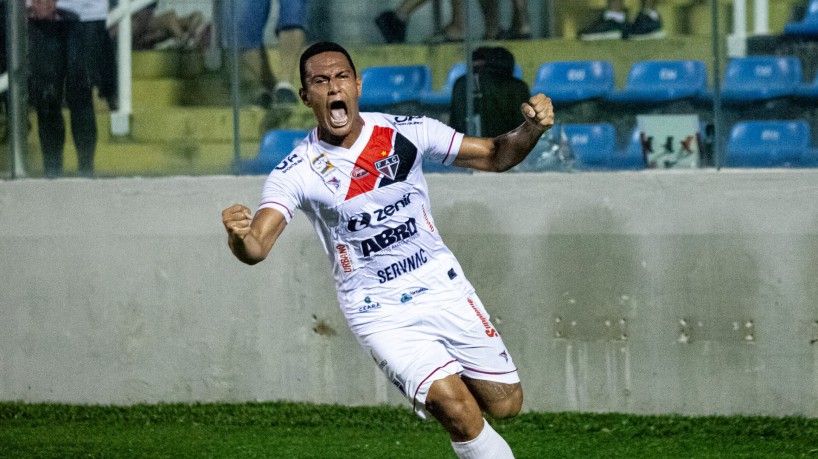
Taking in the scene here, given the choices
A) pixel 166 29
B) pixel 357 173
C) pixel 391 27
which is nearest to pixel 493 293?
pixel 391 27

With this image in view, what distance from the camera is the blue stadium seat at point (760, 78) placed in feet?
24.8

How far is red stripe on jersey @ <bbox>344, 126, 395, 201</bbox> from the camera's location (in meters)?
5.52

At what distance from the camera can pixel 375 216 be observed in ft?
18.2

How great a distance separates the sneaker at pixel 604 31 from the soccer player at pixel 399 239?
2.20 m

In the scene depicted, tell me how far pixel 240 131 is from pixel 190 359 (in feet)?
5.08

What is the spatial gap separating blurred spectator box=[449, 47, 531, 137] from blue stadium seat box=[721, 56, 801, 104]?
1.28 metres

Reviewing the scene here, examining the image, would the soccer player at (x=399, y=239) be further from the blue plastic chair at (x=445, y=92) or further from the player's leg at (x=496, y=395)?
the blue plastic chair at (x=445, y=92)

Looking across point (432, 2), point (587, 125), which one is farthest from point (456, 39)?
point (587, 125)

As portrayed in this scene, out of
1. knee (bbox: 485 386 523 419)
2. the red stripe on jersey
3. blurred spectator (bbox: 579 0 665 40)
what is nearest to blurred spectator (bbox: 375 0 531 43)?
blurred spectator (bbox: 579 0 665 40)

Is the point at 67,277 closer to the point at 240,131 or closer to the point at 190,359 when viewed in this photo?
the point at 190,359

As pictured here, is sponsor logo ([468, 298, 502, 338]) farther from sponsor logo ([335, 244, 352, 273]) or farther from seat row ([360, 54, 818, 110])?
seat row ([360, 54, 818, 110])

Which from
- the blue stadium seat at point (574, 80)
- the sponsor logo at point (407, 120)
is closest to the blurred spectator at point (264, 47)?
the blue stadium seat at point (574, 80)

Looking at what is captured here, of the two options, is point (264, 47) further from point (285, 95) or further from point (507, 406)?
point (507, 406)

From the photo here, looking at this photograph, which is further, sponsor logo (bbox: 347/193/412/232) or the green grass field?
the green grass field
